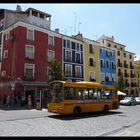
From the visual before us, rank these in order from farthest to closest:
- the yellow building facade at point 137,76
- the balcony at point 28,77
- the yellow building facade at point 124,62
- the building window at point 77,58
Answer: the yellow building facade at point 137,76 < the yellow building facade at point 124,62 < the building window at point 77,58 < the balcony at point 28,77

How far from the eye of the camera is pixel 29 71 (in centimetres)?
3538

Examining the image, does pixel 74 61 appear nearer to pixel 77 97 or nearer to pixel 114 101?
pixel 114 101

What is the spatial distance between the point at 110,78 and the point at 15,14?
1023 inches

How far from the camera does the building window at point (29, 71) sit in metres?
34.4

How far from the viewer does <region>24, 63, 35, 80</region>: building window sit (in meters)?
34.4

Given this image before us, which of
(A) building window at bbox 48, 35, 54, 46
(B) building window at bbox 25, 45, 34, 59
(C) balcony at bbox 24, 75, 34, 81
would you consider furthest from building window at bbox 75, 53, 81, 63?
(C) balcony at bbox 24, 75, 34, 81

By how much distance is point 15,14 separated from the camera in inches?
1634

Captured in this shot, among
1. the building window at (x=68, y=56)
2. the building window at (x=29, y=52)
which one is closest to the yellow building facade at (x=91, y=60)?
the building window at (x=68, y=56)

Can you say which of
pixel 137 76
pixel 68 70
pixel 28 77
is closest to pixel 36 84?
pixel 28 77

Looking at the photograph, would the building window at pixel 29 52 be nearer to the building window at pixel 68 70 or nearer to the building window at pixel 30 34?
the building window at pixel 30 34

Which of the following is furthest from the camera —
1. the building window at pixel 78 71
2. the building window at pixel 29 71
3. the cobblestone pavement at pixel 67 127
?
the building window at pixel 78 71

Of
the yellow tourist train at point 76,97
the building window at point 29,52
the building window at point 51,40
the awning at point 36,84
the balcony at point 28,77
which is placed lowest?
→ the yellow tourist train at point 76,97

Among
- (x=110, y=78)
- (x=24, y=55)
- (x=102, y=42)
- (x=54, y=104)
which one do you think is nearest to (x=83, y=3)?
(x=54, y=104)

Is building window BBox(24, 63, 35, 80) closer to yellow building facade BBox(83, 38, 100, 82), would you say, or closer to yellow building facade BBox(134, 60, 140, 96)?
yellow building facade BBox(83, 38, 100, 82)
